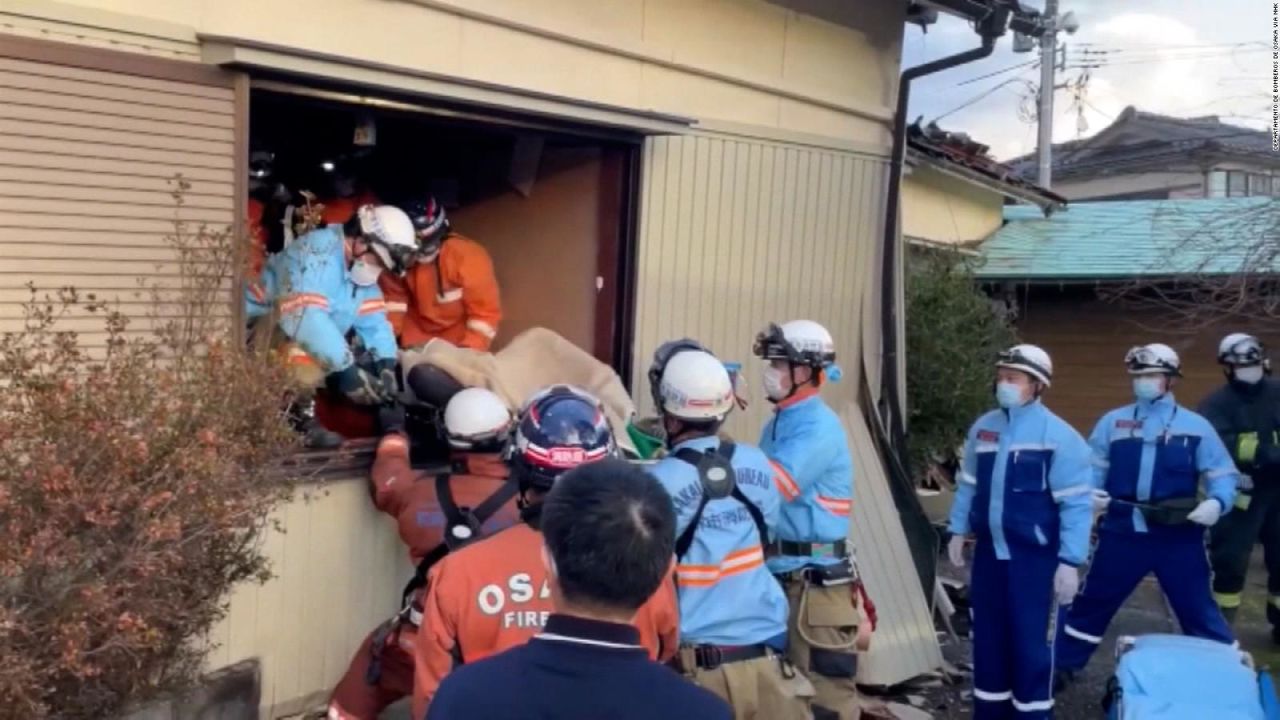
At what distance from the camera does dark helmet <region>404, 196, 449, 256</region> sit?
6.67 meters

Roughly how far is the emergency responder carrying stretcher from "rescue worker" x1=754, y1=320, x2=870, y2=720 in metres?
2.07

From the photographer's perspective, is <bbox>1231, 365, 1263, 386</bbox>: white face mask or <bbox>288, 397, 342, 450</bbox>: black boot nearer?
<bbox>288, 397, 342, 450</bbox>: black boot

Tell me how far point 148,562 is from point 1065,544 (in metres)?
4.60

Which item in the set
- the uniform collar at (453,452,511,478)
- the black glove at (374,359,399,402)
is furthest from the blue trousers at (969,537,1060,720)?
the black glove at (374,359,399,402)

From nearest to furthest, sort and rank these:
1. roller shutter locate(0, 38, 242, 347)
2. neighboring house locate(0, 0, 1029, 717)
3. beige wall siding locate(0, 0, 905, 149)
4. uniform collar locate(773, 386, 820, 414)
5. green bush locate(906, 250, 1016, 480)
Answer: roller shutter locate(0, 38, 242, 347)
neighboring house locate(0, 0, 1029, 717)
beige wall siding locate(0, 0, 905, 149)
uniform collar locate(773, 386, 820, 414)
green bush locate(906, 250, 1016, 480)

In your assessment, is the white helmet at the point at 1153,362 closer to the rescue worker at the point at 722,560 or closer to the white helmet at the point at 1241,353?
the white helmet at the point at 1241,353

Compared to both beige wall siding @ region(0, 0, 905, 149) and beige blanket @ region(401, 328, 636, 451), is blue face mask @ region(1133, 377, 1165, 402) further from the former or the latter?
beige blanket @ region(401, 328, 636, 451)

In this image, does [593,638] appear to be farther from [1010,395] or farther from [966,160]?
[966,160]

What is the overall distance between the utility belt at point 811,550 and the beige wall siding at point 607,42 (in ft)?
8.20

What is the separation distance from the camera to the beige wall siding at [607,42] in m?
4.93

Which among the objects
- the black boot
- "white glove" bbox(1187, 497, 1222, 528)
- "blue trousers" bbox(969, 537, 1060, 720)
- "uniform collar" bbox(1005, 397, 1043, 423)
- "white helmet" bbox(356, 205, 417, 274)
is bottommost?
"blue trousers" bbox(969, 537, 1060, 720)

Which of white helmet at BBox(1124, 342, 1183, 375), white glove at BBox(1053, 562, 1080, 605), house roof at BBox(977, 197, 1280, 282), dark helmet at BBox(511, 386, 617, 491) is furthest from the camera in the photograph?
house roof at BBox(977, 197, 1280, 282)

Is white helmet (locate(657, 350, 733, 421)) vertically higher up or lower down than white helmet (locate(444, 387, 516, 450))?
higher up

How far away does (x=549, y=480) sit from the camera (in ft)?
12.4
